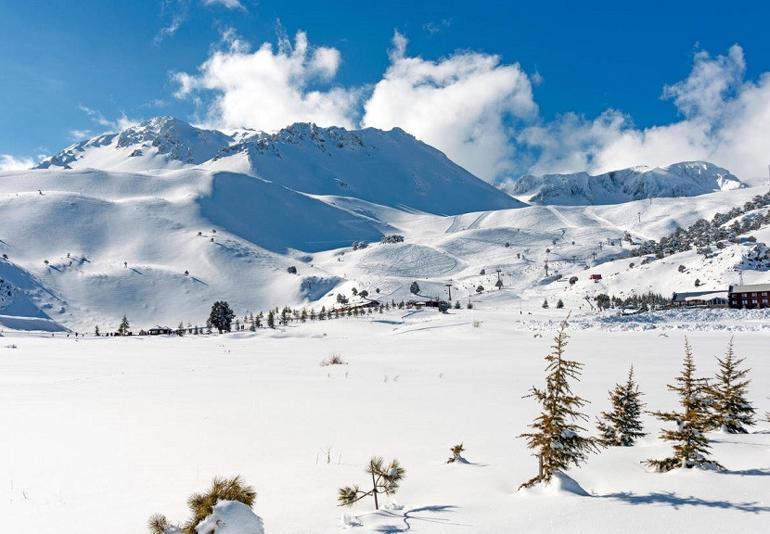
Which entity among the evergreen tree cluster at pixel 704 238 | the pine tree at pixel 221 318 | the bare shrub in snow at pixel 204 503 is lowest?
the pine tree at pixel 221 318

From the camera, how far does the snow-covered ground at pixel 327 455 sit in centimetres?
471

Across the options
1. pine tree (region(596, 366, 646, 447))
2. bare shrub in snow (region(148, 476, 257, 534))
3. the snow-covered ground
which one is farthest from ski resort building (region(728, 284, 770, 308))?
bare shrub in snow (region(148, 476, 257, 534))

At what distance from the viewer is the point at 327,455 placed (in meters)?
7.91

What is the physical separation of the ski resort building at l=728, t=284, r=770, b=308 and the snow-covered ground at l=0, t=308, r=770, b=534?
8535 centimetres

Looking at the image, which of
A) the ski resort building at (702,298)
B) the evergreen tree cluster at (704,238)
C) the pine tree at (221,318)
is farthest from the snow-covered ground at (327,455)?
the evergreen tree cluster at (704,238)

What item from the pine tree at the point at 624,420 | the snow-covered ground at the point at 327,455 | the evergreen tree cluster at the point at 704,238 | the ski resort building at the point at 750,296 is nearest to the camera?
the snow-covered ground at the point at 327,455

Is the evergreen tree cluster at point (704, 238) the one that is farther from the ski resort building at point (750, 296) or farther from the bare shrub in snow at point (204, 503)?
the bare shrub in snow at point (204, 503)

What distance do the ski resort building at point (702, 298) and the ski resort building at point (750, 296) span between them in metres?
3.41

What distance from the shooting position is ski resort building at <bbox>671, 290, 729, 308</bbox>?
95694mm

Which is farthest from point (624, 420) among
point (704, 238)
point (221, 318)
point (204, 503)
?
point (704, 238)

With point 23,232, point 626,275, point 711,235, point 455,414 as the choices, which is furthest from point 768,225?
point 23,232

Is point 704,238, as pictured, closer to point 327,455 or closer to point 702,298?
Answer: point 702,298

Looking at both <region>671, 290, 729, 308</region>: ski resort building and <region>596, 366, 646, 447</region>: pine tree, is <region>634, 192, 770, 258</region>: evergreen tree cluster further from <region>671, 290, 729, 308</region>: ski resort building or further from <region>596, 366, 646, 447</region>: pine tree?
<region>596, 366, 646, 447</region>: pine tree

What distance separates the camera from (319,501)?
5609 millimetres
